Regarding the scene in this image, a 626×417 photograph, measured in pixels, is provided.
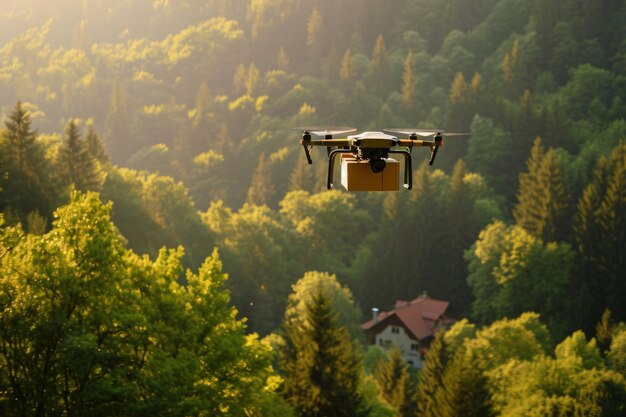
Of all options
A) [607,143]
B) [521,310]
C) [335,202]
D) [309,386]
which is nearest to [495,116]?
[607,143]

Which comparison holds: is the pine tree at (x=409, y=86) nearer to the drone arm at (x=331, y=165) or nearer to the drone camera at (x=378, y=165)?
the drone arm at (x=331, y=165)

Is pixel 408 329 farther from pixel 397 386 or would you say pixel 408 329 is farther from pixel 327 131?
pixel 327 131

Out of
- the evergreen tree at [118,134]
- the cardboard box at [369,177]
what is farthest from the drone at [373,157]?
the evergreen tree at [118,134]

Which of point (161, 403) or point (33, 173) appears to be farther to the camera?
point (33, 173)

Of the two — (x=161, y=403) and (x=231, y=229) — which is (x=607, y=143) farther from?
(x=161, y=403)

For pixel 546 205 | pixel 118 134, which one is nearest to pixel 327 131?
pixel 546 205

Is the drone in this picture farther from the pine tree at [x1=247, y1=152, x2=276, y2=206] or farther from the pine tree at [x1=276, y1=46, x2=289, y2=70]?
the pine tree at [x1=276, y1=46, x2=289, y2=70]

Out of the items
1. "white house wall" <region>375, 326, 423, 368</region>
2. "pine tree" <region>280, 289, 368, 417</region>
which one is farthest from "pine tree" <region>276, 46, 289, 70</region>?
"pine tree" <region>280, 289, 368, 417</region>
